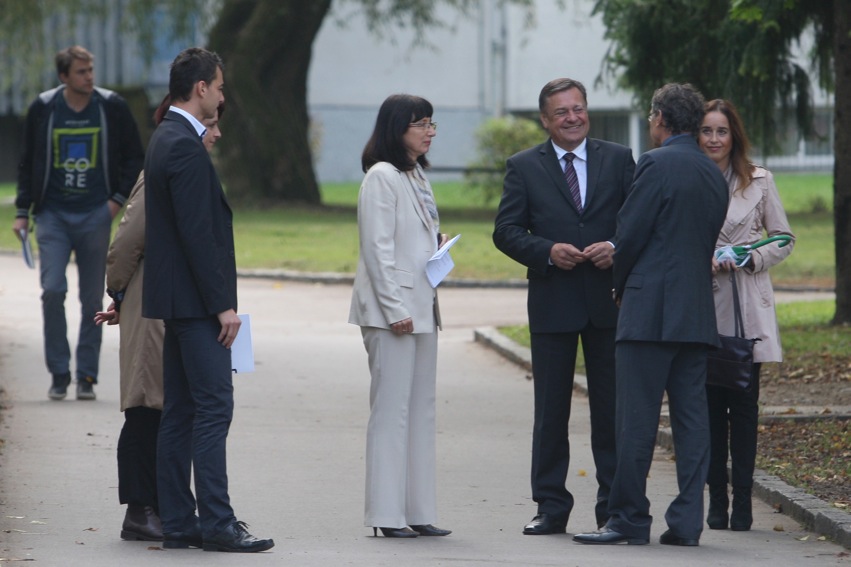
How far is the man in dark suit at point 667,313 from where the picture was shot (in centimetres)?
633

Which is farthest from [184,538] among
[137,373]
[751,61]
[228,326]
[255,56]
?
[255,56]

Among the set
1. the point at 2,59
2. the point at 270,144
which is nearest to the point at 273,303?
the point at 270,144

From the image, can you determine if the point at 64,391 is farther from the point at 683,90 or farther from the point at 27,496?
the point at 683,90

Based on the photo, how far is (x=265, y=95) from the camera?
32438 mm

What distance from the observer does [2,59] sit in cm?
3725

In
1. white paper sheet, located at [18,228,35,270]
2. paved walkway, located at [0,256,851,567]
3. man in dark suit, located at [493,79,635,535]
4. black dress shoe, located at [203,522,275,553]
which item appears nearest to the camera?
black dress shoe, located at [203,522,275,553]

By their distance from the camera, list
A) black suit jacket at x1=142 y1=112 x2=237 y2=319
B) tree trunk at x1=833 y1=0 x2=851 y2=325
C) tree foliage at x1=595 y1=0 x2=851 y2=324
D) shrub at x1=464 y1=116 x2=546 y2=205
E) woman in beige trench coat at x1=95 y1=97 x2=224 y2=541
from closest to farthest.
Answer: black suit jacket at x1=142 y1=112 x2=237 y2=319
woman in beige trench coat at x1=95 y1=97 x2=224 y2=541
tree trunk at x1=833 y1=0 x2=851 y2=325
tree foliage at x1=595 y1=0 x2=851 y2=324
shrub at x1=464 y1=116 x2=546 y2=205

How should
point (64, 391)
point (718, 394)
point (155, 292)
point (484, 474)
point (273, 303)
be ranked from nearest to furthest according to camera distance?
point (155, 292), point (718, 394), point (484, 474), point (64, 391), point (273, 303)

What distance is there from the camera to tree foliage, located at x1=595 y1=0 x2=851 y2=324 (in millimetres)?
13641

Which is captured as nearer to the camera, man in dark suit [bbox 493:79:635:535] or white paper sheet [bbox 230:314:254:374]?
white paper sheet [bbox 230:314:254:374]

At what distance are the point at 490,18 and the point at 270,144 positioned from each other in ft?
73.4

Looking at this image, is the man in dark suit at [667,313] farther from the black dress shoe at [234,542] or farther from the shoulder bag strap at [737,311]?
the black dress shoe at [234,542]

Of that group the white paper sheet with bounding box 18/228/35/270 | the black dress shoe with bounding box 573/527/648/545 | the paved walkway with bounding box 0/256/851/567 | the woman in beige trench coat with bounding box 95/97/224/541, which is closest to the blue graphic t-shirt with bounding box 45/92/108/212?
the white paper sheet with bounding box 18/228/35/270

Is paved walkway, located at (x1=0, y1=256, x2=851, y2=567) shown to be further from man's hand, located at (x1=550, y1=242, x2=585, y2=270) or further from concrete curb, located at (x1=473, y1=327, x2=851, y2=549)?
man's hand, located at (x1=550, y1=242, x2=585, y2=270)
